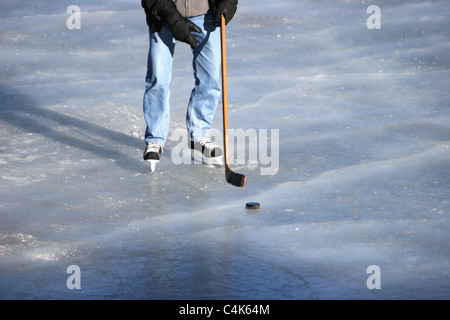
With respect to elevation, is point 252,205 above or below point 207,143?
below

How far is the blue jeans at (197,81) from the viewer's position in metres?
5.67

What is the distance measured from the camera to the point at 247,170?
575 centimetres

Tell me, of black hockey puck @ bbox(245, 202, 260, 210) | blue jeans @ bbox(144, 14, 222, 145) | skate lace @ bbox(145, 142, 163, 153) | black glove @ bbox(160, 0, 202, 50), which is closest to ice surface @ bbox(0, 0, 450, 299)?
black hockey puck @ bbox(245, 202, 260, 210)

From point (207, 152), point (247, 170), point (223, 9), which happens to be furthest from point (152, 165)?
point (223, 9)

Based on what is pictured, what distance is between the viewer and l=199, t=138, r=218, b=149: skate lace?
5852mm

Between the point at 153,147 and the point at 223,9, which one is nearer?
the point at 223,9

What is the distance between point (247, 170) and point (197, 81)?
2.42ft

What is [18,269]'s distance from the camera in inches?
165

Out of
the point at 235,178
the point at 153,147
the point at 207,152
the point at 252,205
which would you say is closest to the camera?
the point at 252,205

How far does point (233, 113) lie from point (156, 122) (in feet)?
4.30

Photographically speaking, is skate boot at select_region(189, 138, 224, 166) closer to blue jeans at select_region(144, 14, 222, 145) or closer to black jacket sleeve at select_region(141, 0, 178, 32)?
blue jeans at select_region(144, 14, 222, 145)

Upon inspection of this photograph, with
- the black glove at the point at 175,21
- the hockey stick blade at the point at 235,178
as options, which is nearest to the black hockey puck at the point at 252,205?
the hockey stick blade at the point at 235,178

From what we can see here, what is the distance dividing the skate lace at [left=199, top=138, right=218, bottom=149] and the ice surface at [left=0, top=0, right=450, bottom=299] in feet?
0.63

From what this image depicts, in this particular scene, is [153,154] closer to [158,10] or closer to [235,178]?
[235,178]
